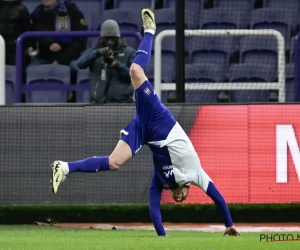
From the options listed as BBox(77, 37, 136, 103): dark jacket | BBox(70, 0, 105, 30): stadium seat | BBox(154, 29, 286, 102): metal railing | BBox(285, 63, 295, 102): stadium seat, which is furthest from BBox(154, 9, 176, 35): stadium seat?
BBox(285, 63, 295, 102): stadium seat

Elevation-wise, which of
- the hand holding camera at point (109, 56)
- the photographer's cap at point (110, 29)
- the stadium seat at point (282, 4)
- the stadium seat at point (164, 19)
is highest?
the stadium seat at point (282, 4)

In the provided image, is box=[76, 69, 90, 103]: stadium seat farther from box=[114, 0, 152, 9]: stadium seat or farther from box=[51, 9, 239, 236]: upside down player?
box=[51, 9, 239, 236]: upside down player

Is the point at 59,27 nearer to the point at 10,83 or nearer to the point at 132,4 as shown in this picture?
the point at 10,83

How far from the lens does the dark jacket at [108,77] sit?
14.0m

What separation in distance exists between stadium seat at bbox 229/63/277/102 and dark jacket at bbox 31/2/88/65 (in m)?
2.39

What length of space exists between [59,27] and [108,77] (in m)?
2.10

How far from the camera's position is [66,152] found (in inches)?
551

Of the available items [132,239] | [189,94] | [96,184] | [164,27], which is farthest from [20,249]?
[164,27]

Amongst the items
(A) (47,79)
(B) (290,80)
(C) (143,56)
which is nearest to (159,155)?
(C) (143,56)

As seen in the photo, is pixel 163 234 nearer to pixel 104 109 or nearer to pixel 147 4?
pixel 104 109

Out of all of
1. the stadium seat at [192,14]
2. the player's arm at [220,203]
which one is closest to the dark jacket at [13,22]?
the stadium seat at [192,14]

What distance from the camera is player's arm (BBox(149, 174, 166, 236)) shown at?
11.1 meters

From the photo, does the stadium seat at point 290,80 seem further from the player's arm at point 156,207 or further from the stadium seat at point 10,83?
the stadium seat at point 10,83

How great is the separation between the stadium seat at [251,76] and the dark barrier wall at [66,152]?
59.3 inches
